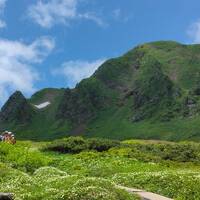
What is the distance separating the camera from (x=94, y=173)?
46.6 meters

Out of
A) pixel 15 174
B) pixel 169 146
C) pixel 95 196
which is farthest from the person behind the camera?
pixel 169 146

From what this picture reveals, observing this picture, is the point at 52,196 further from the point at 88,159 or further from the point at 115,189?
the point at 88,159

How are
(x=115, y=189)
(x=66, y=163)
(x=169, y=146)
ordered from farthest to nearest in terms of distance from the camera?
(x=169, y=146)
(x=66, y=163)
(x=115, y=189)

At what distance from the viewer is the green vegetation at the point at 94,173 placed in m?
27.8

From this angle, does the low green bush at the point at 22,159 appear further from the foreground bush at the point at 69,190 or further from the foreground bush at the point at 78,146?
the foreground bush at the point at 69,190

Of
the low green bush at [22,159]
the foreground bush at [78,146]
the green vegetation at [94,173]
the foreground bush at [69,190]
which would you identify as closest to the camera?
the foreground bush at [69,190]

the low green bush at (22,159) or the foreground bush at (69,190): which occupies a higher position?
the low green bush at (22,159)

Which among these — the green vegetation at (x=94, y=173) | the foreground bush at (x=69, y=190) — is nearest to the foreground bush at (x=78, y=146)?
the green vegetation at (x=94, y=173)

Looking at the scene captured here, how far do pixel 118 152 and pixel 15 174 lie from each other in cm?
2759

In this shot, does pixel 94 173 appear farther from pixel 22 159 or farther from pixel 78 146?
pixel 78 146

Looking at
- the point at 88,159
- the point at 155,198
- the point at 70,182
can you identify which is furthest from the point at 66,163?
the point at 155,198

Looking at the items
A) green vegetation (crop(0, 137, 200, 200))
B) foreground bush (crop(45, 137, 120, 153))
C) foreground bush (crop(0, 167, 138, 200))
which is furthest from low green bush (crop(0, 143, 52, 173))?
foreground bush (crop(0, 167, 138, 200))

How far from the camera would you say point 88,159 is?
197ft

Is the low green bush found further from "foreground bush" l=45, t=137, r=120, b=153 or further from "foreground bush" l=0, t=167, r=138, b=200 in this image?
"foreground bush" l=0, t=167, r=138, b=200
